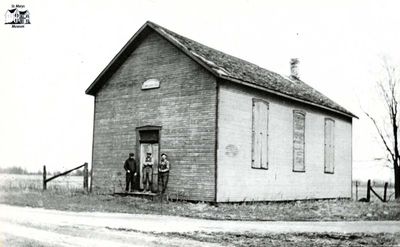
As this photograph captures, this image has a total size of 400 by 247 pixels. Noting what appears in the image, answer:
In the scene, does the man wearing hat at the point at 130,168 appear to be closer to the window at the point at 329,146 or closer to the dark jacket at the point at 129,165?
the dark jacket at the point at 129,165

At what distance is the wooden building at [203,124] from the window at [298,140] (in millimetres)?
40

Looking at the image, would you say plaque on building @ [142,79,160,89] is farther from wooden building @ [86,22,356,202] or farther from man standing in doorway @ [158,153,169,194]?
man standing in doorway @ [158,153,169,194]

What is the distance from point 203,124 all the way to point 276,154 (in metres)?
3.85

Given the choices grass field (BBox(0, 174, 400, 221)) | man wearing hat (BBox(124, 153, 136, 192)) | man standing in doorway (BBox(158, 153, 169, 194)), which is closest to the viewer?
grass field (BBox(0, 174, 400, 221))

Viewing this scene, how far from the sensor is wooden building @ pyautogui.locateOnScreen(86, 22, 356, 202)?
15156mm

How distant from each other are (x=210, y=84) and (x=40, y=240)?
8344 mm

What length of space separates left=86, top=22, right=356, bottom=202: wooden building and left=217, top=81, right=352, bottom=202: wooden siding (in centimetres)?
3

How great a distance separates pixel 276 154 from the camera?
58.0 ft

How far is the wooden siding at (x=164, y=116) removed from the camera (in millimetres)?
15180

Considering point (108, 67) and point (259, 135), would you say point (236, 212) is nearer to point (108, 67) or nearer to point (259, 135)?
point (259, 135)

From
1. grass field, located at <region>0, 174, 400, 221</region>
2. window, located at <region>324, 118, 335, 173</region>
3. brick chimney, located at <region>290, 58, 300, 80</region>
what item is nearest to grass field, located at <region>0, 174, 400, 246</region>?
grass field, located at <region>0, 174, 400, 221</region>

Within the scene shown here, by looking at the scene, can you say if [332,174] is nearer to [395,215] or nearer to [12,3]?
[395,215]

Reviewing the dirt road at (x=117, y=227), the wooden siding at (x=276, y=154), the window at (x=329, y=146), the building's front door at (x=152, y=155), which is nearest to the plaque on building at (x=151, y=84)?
the building's front door at (x=152, y=155)

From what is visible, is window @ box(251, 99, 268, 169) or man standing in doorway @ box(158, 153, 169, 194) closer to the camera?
man standing in doorway @ box(158, 153, 169, 194)
